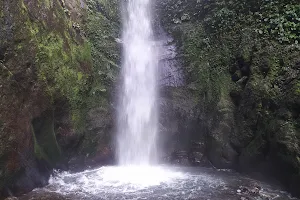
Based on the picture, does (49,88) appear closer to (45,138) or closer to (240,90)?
(45,138)

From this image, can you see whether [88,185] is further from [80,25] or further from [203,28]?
[203,28]

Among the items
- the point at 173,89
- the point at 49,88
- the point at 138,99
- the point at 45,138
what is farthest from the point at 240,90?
the point at 45,138

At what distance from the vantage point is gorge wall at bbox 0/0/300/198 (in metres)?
8.14

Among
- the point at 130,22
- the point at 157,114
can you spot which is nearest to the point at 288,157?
the point at 157,114

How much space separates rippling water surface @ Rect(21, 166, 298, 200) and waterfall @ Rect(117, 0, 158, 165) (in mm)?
1126

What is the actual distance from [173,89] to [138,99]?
1724 mm

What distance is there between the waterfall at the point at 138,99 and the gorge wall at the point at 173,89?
490mm

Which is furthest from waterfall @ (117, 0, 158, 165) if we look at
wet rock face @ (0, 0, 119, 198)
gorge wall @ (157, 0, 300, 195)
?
gorge wall @ (157, 0, 300, 195)

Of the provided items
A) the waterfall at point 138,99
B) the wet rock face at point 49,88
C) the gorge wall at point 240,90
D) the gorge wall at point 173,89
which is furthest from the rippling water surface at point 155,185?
the waterfall at point 138,99

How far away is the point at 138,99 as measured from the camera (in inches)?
496

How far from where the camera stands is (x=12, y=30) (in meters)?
8.06

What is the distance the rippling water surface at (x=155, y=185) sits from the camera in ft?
26.2

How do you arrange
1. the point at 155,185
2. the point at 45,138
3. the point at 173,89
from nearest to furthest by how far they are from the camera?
1. the point at 155,185
2. the point at 45,138
3. the point at 173,89

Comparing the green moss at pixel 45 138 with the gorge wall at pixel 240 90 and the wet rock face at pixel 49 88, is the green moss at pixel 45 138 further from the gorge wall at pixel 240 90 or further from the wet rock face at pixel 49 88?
the gorge wall at pixel 240 90
